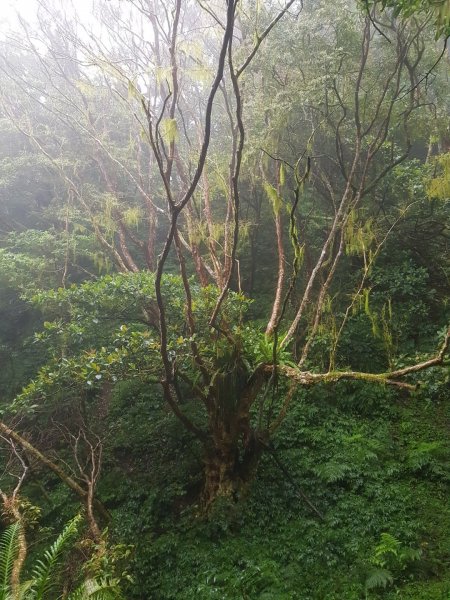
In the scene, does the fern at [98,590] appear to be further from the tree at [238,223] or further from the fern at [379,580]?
the fern at [379,580]

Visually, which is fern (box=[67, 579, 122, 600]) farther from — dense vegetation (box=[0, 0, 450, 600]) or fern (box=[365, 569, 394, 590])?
fern (box=[365, 569, 394, 590])

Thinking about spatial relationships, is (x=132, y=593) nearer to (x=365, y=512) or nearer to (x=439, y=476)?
(x=365, y=512)

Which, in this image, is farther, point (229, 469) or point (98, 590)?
point (229, 469)

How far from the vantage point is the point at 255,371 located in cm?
458

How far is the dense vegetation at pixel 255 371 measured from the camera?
13.0ft

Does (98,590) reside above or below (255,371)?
below

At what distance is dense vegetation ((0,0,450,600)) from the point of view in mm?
3947

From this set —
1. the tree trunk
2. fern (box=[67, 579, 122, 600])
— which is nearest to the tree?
the tree trunk

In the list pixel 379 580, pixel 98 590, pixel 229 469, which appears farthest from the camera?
pixel 229 469

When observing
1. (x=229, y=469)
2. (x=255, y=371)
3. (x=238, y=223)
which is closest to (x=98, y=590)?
(x=229, y=469)

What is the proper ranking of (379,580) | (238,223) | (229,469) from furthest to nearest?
1. (229,469)
2. (238,223)
3. (379,580)

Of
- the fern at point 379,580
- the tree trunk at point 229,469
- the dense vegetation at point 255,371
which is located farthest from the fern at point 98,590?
the fern at point 379,580

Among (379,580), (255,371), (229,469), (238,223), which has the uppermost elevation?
(238,223)

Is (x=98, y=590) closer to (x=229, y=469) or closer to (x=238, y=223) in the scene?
(x=229, y=469)
